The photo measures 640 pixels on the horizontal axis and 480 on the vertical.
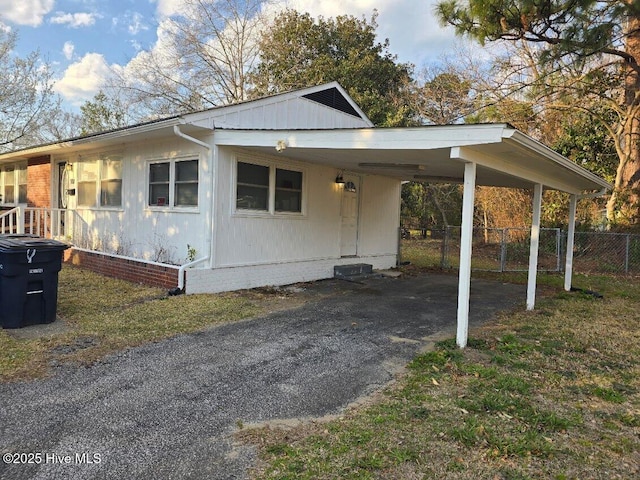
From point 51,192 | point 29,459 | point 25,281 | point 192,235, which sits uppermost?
point 51,192

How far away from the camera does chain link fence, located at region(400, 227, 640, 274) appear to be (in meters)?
12.3

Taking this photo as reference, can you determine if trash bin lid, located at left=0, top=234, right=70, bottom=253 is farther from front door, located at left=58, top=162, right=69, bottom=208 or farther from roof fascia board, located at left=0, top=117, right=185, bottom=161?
front door, located at left=58, top=162, right=69, bottom=208

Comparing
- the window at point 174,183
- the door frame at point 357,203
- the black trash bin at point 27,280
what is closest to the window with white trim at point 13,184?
the window at point 174,183

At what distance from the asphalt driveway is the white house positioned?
5.23 ft

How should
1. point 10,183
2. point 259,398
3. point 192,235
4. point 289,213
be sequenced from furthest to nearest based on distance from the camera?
point 10,183
point 289,213
point 192,235
point 259,398

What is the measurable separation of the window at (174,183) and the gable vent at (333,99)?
3.28m

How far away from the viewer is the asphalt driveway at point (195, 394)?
8.22 ft

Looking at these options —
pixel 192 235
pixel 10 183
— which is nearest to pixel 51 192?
pixel 10 183

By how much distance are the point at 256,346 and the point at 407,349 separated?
1.68 m

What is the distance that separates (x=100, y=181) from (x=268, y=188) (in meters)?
4.31

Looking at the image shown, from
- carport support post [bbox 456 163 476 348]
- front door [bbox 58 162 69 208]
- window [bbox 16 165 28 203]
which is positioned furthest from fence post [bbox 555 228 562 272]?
window [bbox 16 165 28 203]

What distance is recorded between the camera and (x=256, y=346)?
4.69m

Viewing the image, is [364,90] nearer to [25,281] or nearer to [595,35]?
[595,35]

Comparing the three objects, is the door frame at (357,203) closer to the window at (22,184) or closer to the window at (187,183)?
the window at (187,183)
